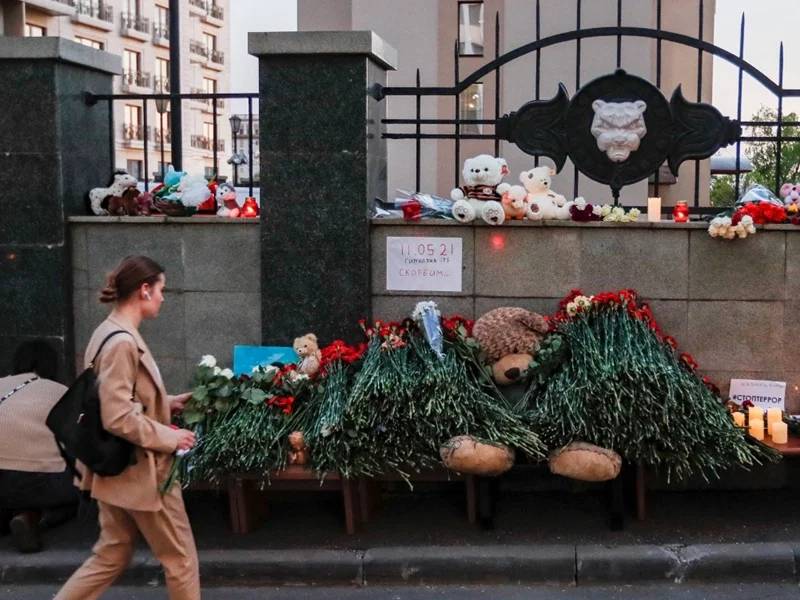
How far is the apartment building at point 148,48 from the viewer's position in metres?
47.7

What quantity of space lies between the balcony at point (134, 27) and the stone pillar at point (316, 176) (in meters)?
52.5

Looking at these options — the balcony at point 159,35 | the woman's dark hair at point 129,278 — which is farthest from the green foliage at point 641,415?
the balcony at point 159,35

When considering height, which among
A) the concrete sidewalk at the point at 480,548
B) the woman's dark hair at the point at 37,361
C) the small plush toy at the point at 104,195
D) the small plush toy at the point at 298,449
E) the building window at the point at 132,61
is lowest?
the concrete sidewalk at the point at 480,548

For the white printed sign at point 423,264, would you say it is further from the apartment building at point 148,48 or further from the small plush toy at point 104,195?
the apartment building at point 148,48

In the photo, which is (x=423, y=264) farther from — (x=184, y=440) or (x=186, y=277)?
(x=184, y=440)

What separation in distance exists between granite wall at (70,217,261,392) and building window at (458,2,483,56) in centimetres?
1871

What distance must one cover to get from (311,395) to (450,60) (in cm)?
1889

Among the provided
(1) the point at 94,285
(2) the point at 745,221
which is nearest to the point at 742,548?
(2) the point at 745,221

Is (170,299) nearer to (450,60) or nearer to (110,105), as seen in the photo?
(110,105)

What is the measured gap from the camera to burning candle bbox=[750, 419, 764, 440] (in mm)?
6617

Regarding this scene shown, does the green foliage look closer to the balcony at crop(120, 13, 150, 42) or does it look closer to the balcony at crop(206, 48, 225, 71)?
the balcony at crop(120, 13, 150, 42)

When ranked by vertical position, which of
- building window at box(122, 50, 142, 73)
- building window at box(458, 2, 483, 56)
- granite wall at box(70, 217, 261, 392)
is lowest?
granite wall at box(70, 217, 261, 392)

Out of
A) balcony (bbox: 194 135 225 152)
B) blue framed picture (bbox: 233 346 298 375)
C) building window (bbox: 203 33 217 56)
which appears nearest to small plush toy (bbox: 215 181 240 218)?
blue framed picture (bbox: 233 346 298 375)

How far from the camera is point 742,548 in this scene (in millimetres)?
6176
